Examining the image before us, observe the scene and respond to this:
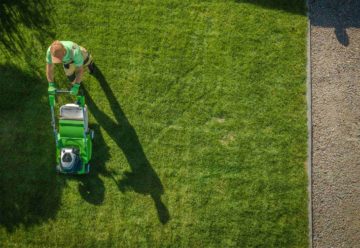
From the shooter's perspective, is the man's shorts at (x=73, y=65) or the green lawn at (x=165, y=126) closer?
the man's shorts at (x=73, y=65)

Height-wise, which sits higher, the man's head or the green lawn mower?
the man's head

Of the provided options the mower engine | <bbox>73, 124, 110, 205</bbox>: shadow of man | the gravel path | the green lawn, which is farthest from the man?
the gravel path

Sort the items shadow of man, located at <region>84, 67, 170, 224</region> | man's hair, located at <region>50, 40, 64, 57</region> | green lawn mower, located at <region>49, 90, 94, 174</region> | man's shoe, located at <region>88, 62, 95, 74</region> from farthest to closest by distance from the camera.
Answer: man's shoe, located at <region>88, 62, 95, 74</region> → shadow of man, located at <region>84, 67, 170, 224</region> → green lawn mower, located at <region>49, 90, 94, 174</region> → man's hair, located at <region>50, 40, 64, 57</region>

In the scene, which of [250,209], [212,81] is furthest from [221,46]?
[250,209]

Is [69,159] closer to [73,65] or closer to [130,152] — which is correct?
[130,152]

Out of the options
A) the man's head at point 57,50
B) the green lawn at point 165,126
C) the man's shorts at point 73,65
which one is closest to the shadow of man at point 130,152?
the green lawn at point 165,126

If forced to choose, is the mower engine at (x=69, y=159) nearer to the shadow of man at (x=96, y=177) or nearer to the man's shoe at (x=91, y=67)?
the shadow of man at (x=96, y=177)

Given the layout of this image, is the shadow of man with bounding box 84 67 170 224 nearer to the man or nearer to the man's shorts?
the man's shorts
